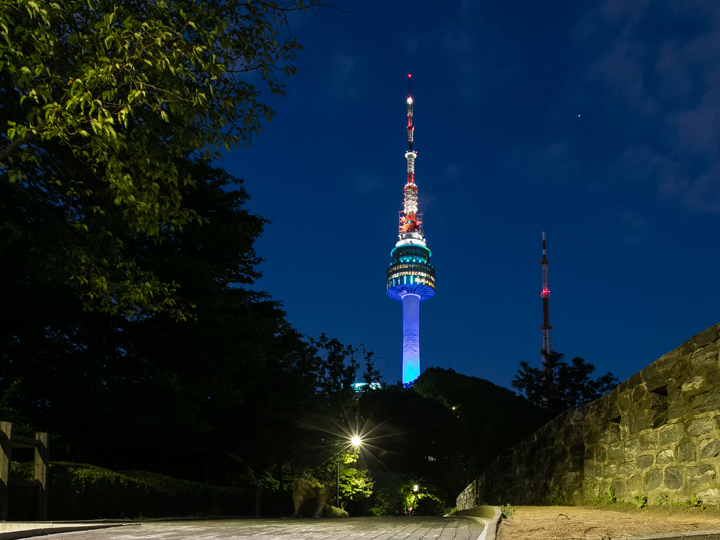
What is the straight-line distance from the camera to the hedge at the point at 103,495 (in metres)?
9.84

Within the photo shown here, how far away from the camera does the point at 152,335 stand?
17.7 m

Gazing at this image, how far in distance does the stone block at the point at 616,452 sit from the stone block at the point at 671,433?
1.02 metres

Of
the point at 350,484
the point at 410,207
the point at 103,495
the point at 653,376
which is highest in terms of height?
the point at 410,207

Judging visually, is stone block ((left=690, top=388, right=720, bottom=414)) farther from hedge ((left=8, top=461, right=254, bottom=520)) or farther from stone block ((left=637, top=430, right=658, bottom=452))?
hedge ((left=8, top=461, right=254, bottom=520))

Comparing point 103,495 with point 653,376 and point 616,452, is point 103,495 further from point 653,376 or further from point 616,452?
point 653,376

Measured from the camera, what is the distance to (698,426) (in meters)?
6.63

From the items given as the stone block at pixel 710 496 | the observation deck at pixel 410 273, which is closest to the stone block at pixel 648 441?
the stone block at pixel 710 496

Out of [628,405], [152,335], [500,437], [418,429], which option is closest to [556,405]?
[500,437]

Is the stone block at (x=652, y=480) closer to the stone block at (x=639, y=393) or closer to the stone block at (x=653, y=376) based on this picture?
the stone block at (x=639, y=393)

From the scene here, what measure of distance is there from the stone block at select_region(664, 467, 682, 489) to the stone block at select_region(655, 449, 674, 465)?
0.10 m

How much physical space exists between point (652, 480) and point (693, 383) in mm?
1394

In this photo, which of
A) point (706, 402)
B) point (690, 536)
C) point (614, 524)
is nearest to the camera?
point (690, 536)

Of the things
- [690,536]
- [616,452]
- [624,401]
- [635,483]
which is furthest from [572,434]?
[690,536]

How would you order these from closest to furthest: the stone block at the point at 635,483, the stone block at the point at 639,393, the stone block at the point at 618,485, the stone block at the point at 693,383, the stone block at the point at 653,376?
the stone block at the point at 693,383, the stone block at the point at 653,376, the stone block at the point at 635,483, the stone block at the point at 639,393, the stone block at the point at 618,485
